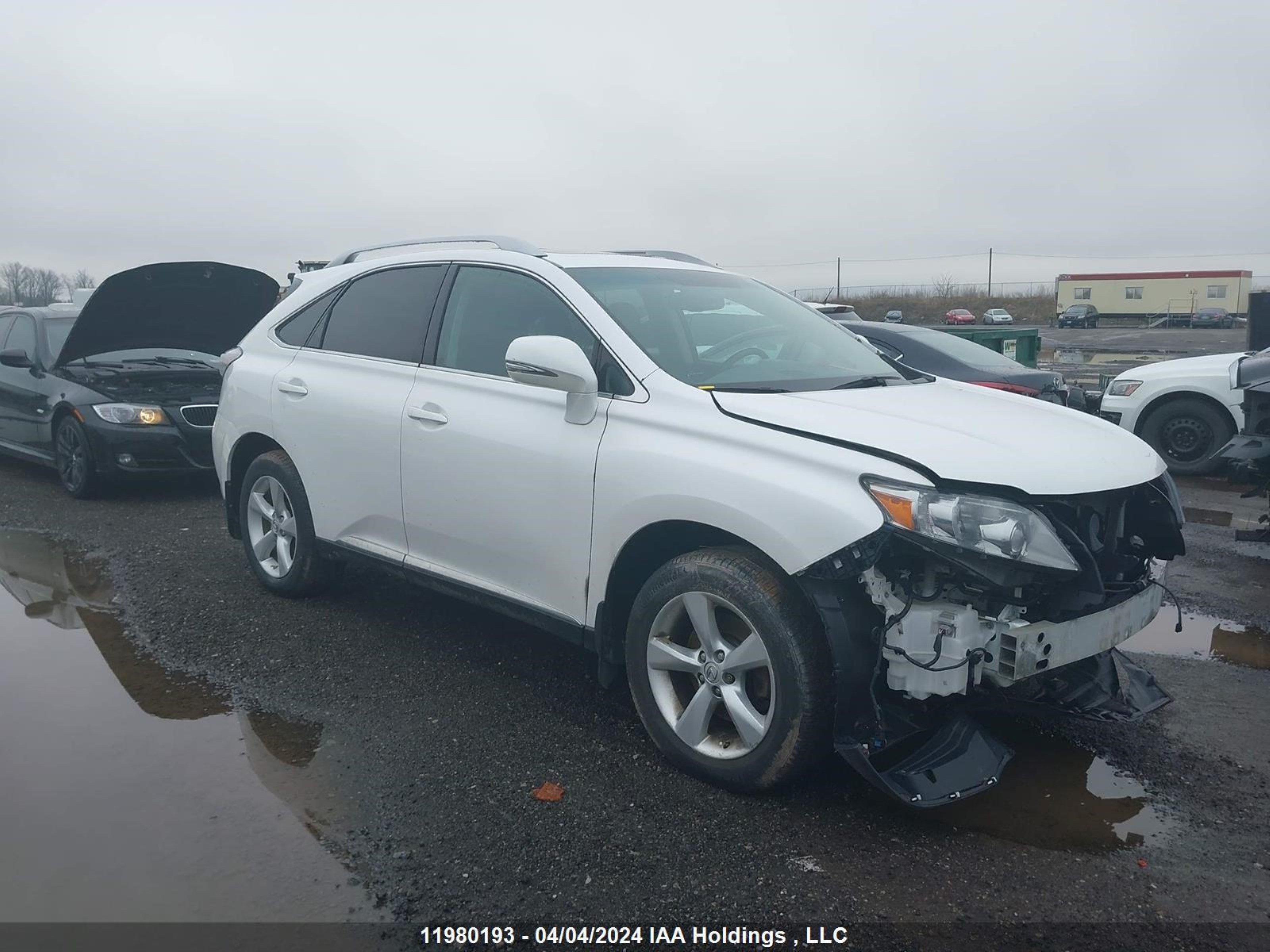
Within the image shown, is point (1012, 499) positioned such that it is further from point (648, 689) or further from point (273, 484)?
point (273, 484)

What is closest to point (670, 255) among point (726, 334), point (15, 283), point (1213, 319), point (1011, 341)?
point (726, 334)

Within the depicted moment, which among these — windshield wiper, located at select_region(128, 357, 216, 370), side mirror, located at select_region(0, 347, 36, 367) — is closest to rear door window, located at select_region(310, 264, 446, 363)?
windshield wiper, located at select_region(128, 357, 216, 370)

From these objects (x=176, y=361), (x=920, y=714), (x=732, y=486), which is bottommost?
(x=920, y=714)

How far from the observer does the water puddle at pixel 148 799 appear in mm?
2793

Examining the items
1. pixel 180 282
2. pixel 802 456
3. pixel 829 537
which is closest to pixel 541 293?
pixel 802 456

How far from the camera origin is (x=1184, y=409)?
31.0 ft

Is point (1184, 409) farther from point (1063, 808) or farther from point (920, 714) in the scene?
point (920, 714)

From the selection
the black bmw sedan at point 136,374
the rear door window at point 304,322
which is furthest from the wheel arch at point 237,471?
the black bmw sedan at point 136,374

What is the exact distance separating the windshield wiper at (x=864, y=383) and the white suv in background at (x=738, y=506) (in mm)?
20

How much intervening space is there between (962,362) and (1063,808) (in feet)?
17.9

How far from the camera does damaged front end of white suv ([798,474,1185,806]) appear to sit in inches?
115

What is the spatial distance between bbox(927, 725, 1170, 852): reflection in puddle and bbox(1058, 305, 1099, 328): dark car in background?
183 ft

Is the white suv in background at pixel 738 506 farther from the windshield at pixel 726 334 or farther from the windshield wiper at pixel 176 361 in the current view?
the windshield wiper at pixel 176 361

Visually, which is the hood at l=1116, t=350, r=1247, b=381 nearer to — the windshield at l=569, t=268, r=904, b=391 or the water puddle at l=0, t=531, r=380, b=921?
the windshield at l=569, t=268, r=904, b=391
